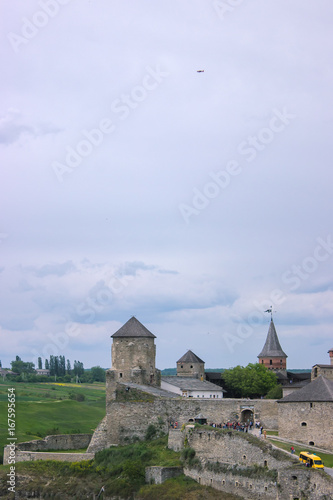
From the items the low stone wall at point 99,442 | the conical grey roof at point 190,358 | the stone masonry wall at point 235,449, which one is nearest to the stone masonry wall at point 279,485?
the stone masonry wall at point 235,449

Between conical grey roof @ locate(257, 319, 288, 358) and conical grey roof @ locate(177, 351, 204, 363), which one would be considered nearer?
conical grey roof @ locate(177, 351, 204, 363)

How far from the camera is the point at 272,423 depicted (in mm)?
56969

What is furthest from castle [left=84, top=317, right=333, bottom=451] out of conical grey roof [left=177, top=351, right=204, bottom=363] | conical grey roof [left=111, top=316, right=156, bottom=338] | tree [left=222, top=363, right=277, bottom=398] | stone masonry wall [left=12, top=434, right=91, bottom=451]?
conical grey roof [left=177, top=351, right=204, bottom=363]

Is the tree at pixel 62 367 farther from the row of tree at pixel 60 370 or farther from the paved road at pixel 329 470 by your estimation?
the paved road at pixel 329 470

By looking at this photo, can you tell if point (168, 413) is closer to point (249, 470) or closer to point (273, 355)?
point (249, 470)

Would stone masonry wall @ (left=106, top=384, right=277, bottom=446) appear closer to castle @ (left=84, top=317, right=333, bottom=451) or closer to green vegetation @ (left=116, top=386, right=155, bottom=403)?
castle @ (left=84, top=317, right=333, bottom=451)

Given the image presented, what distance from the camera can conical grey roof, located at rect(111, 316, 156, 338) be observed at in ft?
214

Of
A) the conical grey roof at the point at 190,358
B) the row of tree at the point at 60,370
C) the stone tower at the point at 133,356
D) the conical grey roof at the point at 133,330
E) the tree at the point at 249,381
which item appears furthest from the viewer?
the row of tree at the point at 60,370

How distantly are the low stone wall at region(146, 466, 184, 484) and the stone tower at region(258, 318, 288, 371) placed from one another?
148ft

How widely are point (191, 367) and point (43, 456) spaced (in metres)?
29.5

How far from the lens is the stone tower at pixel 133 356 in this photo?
211 feet

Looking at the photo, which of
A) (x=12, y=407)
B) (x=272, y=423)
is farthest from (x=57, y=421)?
(x=272, y=423)

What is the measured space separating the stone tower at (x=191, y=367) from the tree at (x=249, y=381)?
4363 millimetres

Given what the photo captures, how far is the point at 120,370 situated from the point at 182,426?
439 inches
